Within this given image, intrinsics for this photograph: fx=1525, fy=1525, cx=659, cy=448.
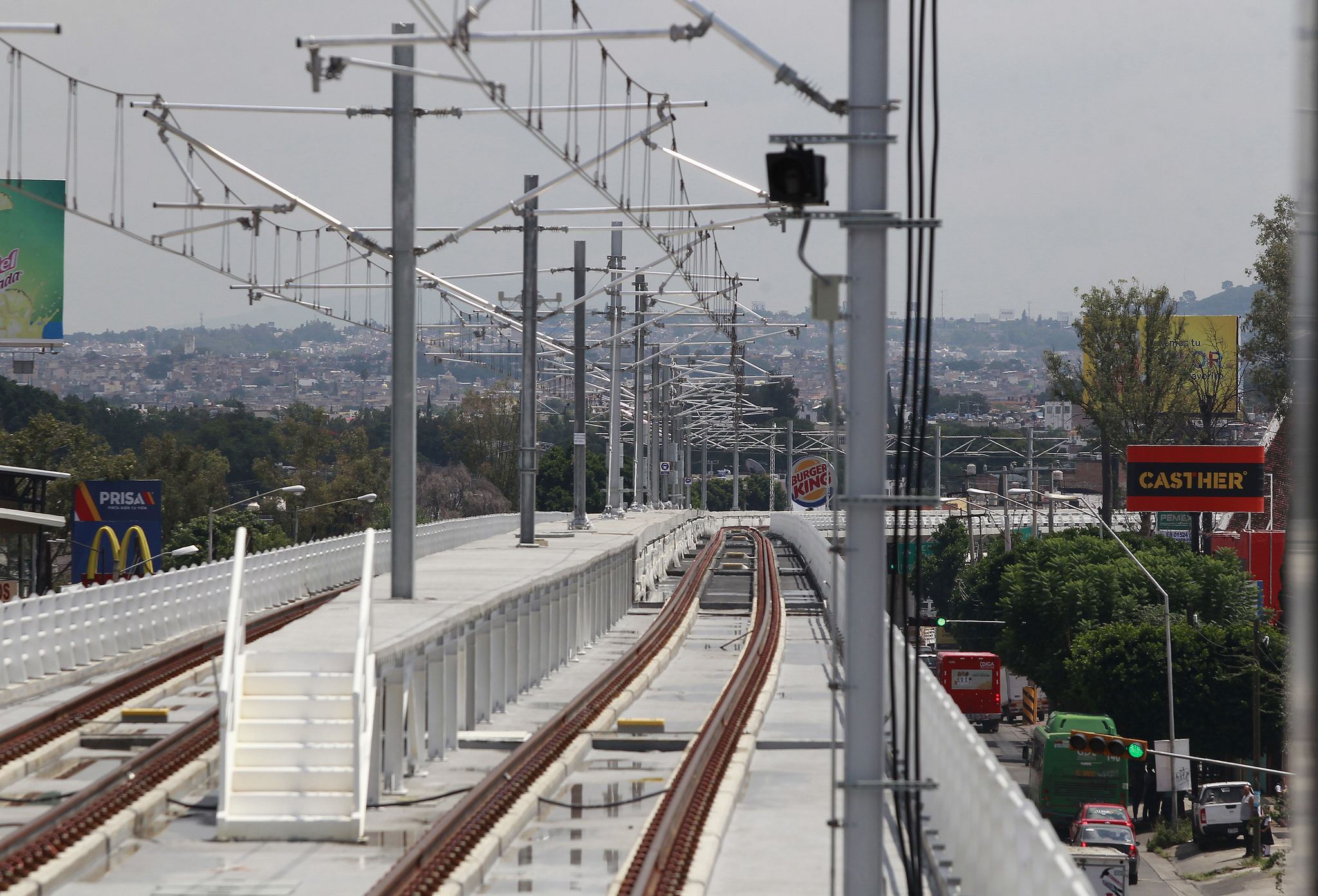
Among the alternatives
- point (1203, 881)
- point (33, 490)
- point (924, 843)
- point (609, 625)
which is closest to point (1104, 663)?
point (1203, 881)

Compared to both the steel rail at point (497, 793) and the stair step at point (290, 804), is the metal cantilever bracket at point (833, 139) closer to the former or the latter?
the steel rail at point (497, 793)

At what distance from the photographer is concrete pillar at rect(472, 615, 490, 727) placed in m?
20.3

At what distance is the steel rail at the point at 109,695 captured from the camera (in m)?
16.7

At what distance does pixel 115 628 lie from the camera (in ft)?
76.5

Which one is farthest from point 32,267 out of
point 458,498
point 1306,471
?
point 458,498

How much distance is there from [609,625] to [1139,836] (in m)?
25.2

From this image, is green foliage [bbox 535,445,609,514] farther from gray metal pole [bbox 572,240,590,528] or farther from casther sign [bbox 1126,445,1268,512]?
gray metal pole [bbox 572,240,590,528]

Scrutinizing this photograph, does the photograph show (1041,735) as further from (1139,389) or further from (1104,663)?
(1139,389)

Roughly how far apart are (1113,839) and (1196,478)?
144ft

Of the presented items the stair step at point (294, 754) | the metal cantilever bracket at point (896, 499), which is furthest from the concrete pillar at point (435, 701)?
the metal cantilever bracket at point (896, 499)

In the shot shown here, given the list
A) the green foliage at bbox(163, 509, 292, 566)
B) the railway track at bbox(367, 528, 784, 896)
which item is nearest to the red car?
the railway track at bbox(367, 528, 784, 896)

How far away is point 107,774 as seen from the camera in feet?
49.6

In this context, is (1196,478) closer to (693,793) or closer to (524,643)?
(524,643)

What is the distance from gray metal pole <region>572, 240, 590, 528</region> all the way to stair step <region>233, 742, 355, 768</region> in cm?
2601
